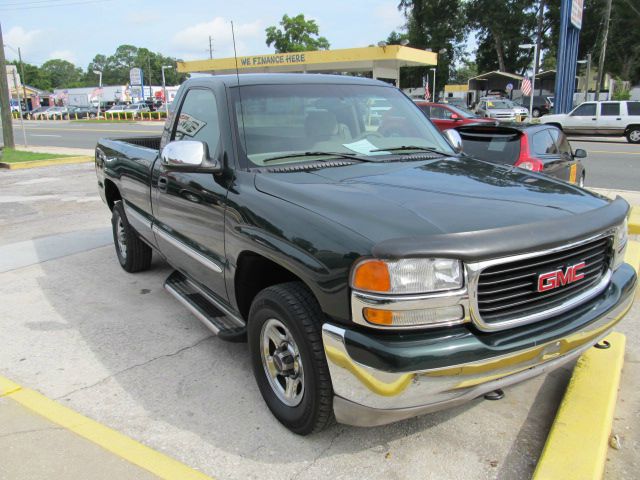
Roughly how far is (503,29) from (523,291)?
61.8m

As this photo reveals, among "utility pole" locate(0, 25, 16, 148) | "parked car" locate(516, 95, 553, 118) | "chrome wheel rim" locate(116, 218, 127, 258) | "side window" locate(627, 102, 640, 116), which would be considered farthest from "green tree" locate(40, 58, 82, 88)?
"chrome wheel rim" locate(116, 218, 127, 258)

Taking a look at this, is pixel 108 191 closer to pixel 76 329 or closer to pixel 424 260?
pixel 76 329

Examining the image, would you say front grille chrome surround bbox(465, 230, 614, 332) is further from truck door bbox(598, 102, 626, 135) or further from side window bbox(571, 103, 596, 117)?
side window bbox(571, 103, 596, 117)

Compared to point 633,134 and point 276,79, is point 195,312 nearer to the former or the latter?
point 276,79

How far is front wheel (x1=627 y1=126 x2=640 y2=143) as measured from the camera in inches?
786

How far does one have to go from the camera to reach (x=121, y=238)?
18.0 feet

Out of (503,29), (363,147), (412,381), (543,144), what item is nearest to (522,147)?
(543,144)

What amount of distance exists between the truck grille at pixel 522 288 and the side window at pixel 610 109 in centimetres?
2104

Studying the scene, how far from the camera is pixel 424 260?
210 cm

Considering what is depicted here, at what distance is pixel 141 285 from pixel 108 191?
4.45 feet

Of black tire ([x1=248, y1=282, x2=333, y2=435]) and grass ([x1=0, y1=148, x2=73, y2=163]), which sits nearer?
black tire ([x1=248, y1=282, x2=333, y2=435])

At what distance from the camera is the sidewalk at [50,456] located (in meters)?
2.49

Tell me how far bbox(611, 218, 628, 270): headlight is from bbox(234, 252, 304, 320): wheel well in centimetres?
166

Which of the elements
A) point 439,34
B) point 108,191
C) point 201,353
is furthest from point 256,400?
point 439,34
